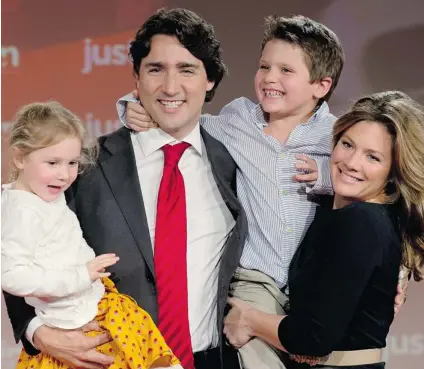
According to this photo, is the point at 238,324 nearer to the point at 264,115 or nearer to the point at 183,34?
the point at 264,115

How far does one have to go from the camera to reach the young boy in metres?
2.91

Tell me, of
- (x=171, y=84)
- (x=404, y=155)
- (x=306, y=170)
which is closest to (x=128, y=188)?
(x=171, y=84)

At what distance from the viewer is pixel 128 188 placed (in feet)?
9.27

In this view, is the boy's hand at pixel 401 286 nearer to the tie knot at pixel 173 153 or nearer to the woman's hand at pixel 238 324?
the woman's hand at pixel 238 324

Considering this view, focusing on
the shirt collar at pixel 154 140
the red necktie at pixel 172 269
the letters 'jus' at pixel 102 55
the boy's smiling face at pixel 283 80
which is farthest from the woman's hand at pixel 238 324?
the letters 'jus' at pixel 102 55

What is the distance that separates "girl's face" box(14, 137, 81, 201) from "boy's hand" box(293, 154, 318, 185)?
0.76m

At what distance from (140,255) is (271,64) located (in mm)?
800

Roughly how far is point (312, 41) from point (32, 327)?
4.35 ft

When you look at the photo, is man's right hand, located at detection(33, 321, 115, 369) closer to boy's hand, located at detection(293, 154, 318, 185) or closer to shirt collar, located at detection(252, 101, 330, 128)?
boy's hand, located at detection(293, 154, 318, 185)

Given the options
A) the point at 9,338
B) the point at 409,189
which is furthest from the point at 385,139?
the point at 9,338

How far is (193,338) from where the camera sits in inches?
112

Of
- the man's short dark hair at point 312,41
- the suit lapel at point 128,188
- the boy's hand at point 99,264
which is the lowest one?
the boy's hand at point 99,264

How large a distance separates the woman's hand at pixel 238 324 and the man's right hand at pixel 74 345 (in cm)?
43

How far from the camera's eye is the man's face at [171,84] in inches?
114
